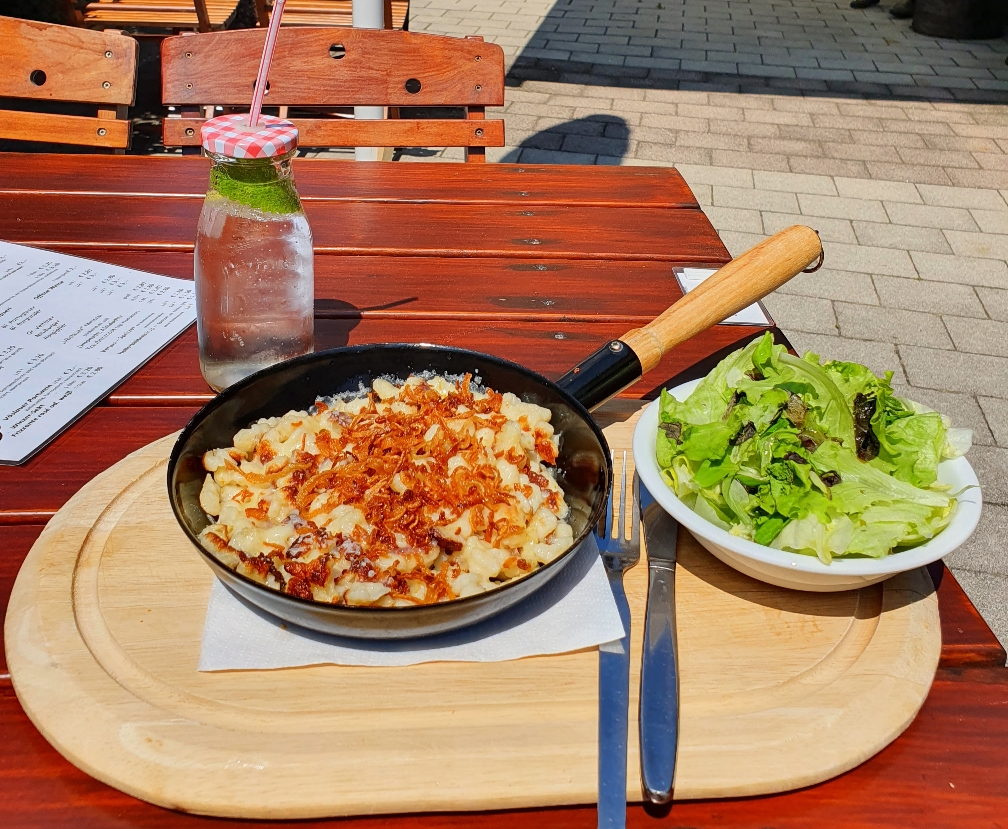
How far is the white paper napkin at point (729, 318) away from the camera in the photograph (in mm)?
1868

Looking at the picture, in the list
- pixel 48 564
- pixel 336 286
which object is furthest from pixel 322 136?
pixel 48 564

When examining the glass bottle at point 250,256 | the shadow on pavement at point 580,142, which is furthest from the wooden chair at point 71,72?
the shadow on pavement at point 580,142

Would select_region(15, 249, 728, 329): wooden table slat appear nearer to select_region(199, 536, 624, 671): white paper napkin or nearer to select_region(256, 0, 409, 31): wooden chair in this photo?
select_region(199, 536, 624, 671): white paper napkin

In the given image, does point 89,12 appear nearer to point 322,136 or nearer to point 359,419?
point 322,136

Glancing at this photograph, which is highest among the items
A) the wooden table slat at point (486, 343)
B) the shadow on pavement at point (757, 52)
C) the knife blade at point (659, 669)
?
the wooden table slat at point (486, 343)

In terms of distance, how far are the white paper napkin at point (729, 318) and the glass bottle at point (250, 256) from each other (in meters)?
0.84

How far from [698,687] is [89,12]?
6.04 m

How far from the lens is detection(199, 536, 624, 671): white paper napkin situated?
1.04 m

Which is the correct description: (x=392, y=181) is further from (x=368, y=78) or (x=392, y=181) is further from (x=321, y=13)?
(x=321, y=13)

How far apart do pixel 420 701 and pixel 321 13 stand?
5726mm

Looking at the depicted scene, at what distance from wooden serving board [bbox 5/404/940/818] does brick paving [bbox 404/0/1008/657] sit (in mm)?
1794

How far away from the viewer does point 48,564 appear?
3.80 feet

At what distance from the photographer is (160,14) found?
18.1 feet

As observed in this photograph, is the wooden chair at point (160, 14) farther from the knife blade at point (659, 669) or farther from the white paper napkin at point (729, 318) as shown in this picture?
the knife blade at point (659, 669)
